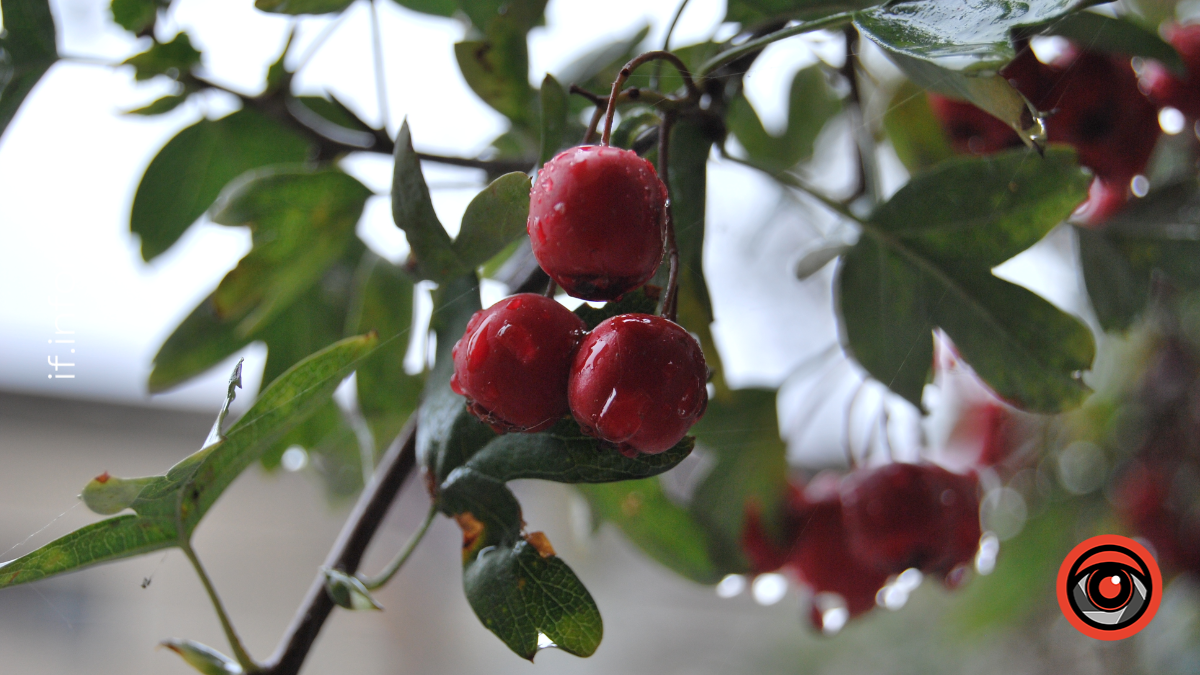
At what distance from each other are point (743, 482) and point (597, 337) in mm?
284

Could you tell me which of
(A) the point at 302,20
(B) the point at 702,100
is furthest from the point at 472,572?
(A) the point at 302,20

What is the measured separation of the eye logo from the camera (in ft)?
1.05

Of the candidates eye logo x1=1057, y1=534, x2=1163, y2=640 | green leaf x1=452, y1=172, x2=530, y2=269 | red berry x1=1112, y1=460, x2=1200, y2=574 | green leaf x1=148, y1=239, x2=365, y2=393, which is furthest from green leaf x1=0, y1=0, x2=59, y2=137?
red berry x1=1112, y1=460, x2=1200, y2=574

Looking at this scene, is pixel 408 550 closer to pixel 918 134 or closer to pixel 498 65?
pixel 498 65

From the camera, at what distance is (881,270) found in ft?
1.10

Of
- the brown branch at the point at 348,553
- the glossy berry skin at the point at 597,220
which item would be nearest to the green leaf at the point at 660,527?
the brown branch at the point at 348,553

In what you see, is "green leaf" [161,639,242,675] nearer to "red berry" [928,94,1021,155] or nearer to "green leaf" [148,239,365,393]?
"green leaf" [148,239,365,393]

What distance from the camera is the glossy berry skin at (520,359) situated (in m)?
0.19

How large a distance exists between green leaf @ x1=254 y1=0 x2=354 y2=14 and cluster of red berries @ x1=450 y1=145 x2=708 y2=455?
22cm

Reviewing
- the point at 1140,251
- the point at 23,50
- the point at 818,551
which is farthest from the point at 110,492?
the point at 1140,251

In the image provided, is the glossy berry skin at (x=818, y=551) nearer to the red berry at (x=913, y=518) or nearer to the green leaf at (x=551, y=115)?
the red berry at (x=913, y=518)

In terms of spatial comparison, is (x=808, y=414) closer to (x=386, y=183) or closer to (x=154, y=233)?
(x=386, y=183)

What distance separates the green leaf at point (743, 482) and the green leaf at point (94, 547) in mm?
277

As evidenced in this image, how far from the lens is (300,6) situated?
344 mm
